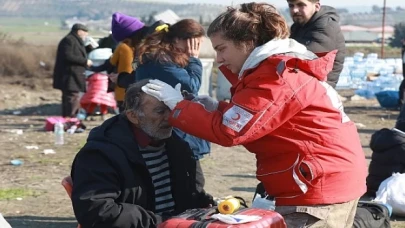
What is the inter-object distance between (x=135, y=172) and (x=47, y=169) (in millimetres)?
5813

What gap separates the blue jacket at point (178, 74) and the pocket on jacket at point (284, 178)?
135 cm

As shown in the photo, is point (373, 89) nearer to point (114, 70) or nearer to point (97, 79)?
point (97, 79)

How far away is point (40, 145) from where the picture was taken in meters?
12.4

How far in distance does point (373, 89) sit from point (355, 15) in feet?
312

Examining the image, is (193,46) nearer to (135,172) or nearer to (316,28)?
(316,28)

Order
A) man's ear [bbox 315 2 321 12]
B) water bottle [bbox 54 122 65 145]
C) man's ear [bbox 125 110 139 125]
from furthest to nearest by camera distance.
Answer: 1. water bottle [bbox 54 122 65 145]
2. man's ear [bbox 315 2 321 12]
3. man's ear [bbox 125 110 139 125]

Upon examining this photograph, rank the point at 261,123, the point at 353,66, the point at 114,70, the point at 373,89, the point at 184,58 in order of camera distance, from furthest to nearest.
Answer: the point at 353,66
the point at 373,89
the point at 114,70
the point at 184,58
the point at 261,123

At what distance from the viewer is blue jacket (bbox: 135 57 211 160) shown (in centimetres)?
532

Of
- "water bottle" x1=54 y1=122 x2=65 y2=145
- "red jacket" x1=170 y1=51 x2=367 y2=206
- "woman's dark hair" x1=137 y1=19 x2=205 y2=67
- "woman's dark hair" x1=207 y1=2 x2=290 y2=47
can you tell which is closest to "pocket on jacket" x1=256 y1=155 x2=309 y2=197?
"red jacket" x1=170 y1=51 x2=367 y2=206

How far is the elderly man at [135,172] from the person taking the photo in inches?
170

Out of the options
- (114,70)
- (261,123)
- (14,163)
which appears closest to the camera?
(261,123)

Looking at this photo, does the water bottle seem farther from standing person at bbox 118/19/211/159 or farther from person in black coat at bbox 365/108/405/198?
standing person at bbox 118/19/211/159

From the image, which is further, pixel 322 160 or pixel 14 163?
pixel 14 163

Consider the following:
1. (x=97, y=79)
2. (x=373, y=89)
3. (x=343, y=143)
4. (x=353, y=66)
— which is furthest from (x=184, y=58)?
(x=353, y=66)
